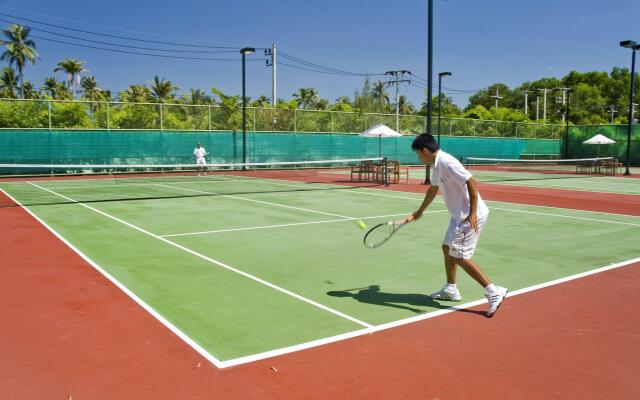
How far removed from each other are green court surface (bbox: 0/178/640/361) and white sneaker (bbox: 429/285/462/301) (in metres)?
0.08

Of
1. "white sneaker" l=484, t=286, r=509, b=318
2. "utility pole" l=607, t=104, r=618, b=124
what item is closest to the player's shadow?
"white sneaker" l=484, t=286, r=509, b=318

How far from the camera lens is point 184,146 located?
29203 mm

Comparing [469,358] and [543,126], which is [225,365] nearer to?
[469,358]

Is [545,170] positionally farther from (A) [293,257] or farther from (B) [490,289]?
(B) [490,289]

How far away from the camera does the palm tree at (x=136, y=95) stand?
57.1 meters

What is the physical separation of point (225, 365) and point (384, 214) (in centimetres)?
893

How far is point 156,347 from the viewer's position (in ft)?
14.3

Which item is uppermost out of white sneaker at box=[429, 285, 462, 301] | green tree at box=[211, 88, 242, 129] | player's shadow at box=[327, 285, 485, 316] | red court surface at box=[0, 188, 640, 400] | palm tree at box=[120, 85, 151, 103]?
palm tree at box=[120, 85, 151, 103]

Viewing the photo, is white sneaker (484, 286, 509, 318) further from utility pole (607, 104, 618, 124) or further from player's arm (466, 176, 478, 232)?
utility pole (607, 104, 618, 124)

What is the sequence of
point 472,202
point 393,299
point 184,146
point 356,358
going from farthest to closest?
1. point 184,146
2. point 393,299
3. point 472,202
4. point 356,358

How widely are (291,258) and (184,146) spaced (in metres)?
22.8

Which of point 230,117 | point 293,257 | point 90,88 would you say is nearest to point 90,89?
point 90,88

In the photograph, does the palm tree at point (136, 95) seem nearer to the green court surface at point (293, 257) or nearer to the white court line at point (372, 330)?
the green court surface at point (293, 257)

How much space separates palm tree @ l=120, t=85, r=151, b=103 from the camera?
57.1 metres
